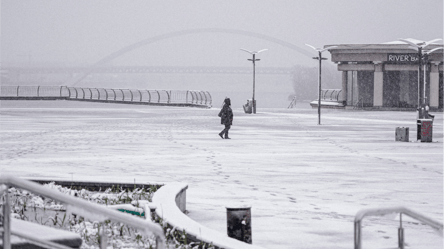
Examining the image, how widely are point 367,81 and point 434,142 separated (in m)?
43.3

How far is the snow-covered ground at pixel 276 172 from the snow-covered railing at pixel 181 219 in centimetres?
46

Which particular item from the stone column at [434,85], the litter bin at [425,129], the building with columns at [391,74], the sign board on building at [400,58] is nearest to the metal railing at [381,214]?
the litter bin at [425,129]

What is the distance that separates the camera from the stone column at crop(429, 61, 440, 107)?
6309cm

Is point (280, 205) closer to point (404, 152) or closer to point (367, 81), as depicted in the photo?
point (404, 152)

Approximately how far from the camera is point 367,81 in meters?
66.1

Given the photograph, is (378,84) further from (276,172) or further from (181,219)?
(181,219)

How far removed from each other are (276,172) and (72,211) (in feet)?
35.5

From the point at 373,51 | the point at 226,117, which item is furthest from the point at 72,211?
the point at 373,51

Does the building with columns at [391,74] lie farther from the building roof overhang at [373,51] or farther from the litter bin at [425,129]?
the litter bin at [425,129]

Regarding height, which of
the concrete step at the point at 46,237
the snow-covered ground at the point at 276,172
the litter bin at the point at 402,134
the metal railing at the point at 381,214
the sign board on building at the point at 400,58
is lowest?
the snow-covered ground at the point at 276,172

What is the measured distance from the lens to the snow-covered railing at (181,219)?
23.6ft

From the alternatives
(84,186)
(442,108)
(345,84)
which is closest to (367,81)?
(345,84)

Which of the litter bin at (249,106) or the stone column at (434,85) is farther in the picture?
the stone column at (434,85)

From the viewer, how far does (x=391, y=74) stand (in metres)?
64.8
